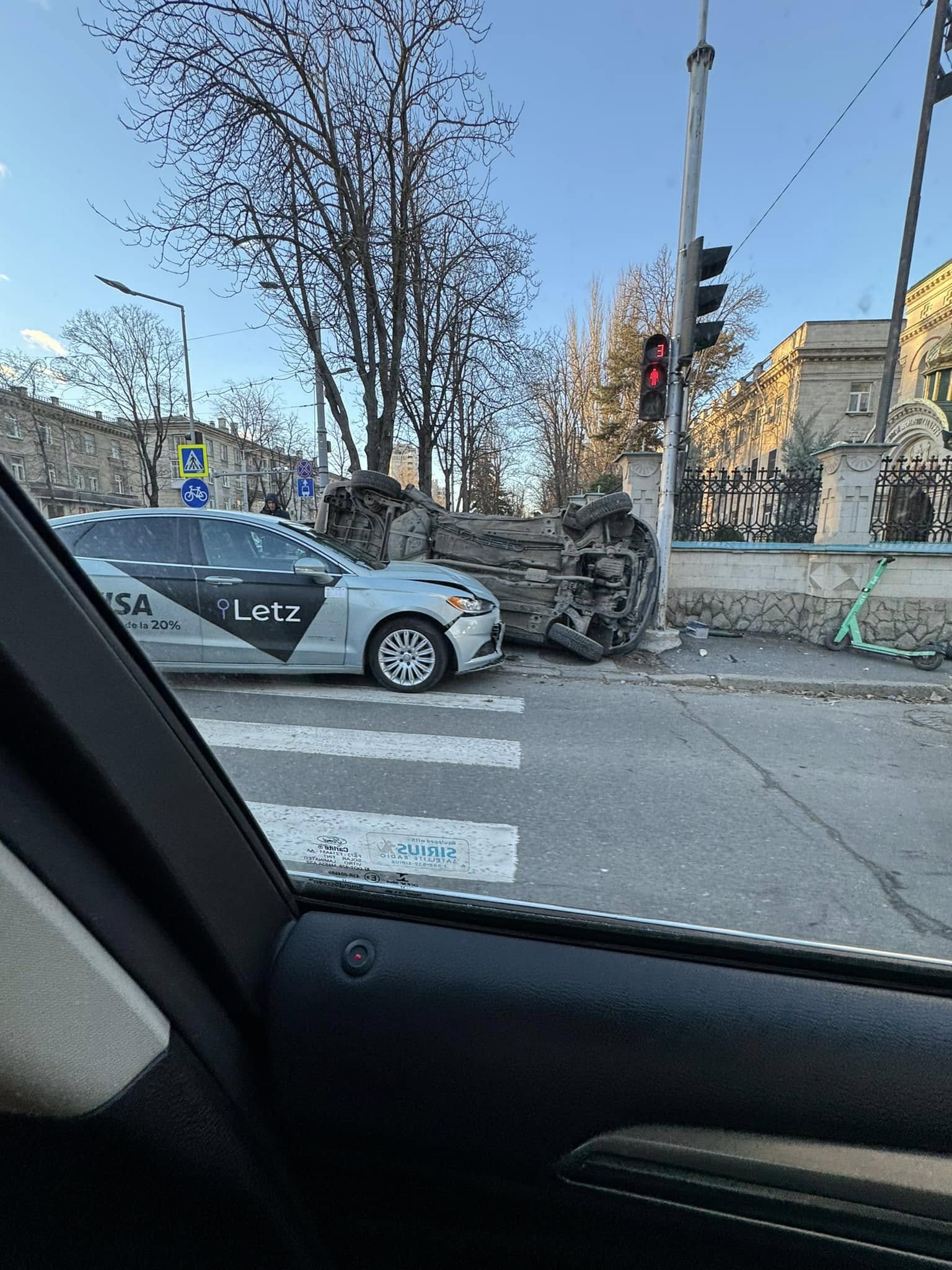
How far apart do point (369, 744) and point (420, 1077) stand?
321 centimetres

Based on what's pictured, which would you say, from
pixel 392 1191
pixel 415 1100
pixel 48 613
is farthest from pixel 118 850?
pixel 392 1191

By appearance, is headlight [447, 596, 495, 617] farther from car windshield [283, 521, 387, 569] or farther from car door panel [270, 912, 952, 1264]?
car door panel [270, 912, 952, 1264]

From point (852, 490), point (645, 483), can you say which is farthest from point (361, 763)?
point (852, 490)

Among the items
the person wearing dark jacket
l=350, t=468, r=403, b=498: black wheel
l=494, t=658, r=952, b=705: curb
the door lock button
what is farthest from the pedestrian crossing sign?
the person wearing dark jacket

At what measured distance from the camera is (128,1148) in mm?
809

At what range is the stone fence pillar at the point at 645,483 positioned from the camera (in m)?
9.34

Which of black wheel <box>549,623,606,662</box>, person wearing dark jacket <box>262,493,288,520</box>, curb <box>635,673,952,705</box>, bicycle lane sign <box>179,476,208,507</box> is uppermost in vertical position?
person wearing dark jacket <box>262,493,288,520</box>

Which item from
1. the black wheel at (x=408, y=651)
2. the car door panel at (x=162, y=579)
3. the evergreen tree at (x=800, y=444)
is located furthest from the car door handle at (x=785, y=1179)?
the evergreen tree at (x=800, y=444)

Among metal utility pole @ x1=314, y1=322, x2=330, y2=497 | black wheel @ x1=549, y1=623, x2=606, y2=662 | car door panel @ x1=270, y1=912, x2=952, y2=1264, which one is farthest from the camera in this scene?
metal utility pole @ x1=314, y1=322, x2=330, y2=497

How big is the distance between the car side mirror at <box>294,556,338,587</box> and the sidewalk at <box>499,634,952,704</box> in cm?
230

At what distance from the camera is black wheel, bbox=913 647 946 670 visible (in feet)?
23.5

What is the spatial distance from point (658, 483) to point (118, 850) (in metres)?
9.59

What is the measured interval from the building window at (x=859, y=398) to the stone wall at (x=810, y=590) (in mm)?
25167

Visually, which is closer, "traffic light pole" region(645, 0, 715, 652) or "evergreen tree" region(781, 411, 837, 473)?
"traffic light pole" region(645, 0, 715, 652)
